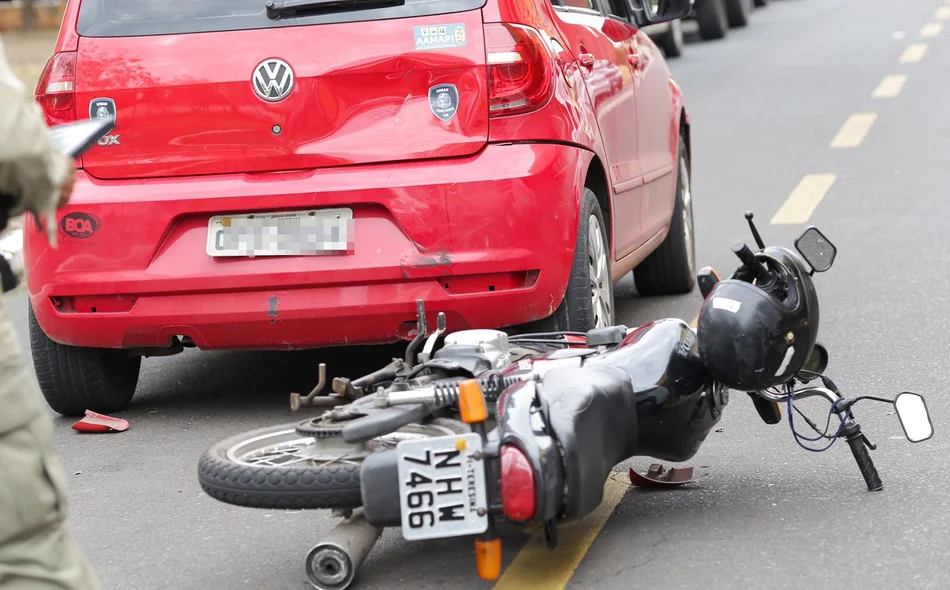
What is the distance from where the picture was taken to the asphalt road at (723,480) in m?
3.63

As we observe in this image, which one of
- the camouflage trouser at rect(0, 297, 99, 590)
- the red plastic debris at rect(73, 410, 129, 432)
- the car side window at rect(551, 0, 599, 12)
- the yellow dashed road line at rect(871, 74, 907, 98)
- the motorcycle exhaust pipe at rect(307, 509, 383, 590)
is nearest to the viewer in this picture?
the camouflage trouser at rect(0, 297, 99, 590)

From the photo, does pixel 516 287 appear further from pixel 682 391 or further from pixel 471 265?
pixel 682 391

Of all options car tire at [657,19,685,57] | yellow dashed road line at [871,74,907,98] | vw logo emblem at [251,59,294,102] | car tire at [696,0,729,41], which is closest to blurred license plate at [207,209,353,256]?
vw logo emblem at [251,59,294,102]

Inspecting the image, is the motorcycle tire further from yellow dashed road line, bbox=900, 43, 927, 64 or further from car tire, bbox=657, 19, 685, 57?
car tire, bbox=657, 19, 685, 57

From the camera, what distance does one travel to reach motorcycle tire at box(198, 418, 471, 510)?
3.42 m

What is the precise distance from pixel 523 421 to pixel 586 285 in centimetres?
173

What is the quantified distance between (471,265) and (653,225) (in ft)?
5.74

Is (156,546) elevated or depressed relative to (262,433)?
depressed

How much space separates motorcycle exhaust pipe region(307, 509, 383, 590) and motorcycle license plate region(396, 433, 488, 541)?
0.27 m

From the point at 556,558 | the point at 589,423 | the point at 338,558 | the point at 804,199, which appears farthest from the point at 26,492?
the point at 804,199

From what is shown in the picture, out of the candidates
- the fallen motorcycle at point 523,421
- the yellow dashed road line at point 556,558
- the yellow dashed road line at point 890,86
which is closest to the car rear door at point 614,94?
the fallen motorcycle at point 523,421

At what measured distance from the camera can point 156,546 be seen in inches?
160

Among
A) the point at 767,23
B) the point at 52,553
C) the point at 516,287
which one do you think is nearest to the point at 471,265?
the point at 516,287

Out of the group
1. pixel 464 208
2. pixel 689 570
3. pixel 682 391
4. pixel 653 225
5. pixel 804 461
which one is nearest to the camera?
pixel 689 570
